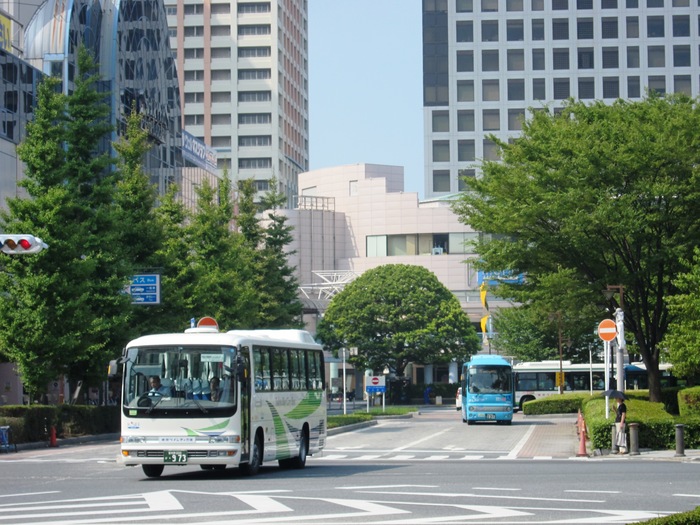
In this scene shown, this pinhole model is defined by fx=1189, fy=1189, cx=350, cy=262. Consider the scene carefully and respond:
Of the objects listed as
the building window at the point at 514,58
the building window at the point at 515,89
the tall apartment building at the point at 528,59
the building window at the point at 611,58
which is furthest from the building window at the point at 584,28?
the building window at the point at 515,89

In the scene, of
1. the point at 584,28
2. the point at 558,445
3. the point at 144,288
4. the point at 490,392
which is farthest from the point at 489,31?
the point at 558,445

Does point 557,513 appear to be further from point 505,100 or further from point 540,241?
point 505,100

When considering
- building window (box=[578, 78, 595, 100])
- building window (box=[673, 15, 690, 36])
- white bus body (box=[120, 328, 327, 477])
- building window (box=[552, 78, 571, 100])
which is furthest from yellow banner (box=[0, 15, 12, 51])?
building window (box=[673, 15, 690, 36])

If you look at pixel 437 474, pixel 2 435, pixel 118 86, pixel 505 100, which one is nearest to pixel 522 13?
pixel 505 100

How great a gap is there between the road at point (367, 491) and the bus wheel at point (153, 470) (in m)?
0.22

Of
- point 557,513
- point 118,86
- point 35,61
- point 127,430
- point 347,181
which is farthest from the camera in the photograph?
point 347,181

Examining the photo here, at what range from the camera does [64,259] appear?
141ft

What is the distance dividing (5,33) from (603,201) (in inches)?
1305

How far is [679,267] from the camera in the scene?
42531mm

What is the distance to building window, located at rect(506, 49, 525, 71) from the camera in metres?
115

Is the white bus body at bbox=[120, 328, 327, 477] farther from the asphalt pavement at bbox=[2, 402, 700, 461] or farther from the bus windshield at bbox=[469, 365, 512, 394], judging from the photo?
the bus windshield at bbox=[469, 365, 512, 394]

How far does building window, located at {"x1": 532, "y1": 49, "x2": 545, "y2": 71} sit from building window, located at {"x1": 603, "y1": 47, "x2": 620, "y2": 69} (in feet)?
19.2

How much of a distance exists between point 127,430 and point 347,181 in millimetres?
103320

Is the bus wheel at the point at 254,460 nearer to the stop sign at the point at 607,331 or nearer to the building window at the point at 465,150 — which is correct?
the stop sign at the point at 607,331
